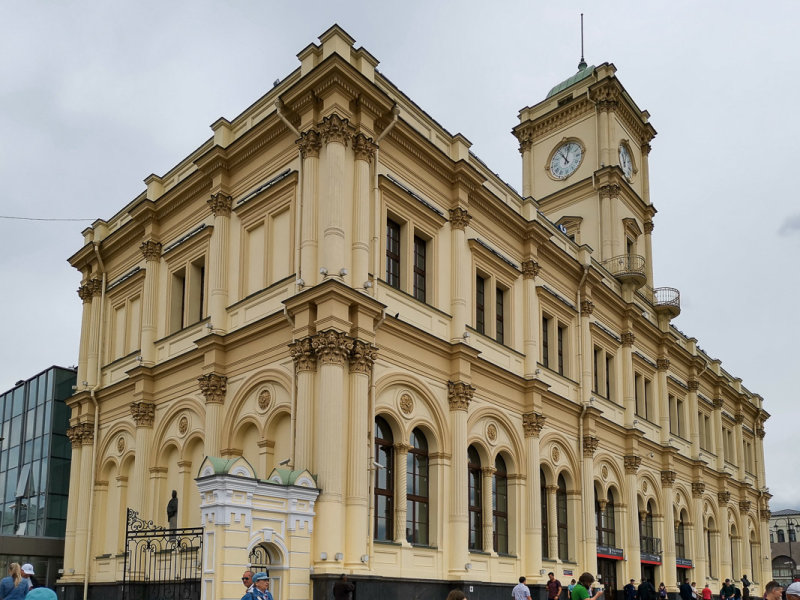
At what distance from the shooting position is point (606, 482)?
33062 millimetres

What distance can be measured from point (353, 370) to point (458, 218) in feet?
22.6

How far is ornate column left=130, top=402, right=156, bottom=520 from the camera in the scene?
25.9 metres

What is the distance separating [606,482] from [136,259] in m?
18.7

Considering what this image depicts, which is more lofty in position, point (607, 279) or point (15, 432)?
point (607, 279)

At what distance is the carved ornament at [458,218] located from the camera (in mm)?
25844

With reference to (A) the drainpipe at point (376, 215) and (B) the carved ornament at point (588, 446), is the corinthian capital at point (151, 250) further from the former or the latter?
(B) the carved ornament at point (588, 446)

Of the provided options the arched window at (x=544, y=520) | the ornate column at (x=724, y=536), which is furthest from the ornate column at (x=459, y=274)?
the ornate column at (x=724, y=536)

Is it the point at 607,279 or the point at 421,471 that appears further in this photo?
the point at 607,279

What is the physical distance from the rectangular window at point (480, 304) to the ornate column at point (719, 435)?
933 inches

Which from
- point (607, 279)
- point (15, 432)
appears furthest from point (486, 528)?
point (15, 432)

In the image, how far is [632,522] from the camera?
3391 cm

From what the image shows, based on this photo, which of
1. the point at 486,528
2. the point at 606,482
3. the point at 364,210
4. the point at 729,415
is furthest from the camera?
the point at 729,415

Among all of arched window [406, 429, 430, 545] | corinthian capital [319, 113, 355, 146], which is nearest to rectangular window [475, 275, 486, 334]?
arched window [406, 429, 430, 545]

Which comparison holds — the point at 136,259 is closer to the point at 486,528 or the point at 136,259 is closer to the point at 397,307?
the point at 397,307
